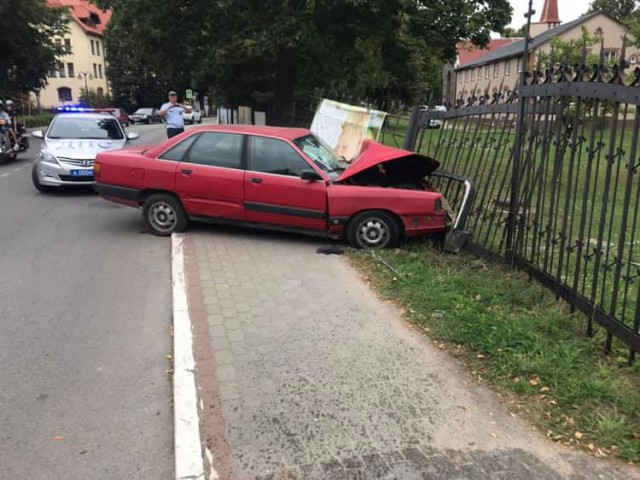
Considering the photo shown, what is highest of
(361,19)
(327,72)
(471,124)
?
(361,19)

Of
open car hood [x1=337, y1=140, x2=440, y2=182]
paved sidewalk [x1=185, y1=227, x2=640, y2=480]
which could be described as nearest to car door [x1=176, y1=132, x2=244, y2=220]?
open car hood [x1=337, y1=140, x2=440, y2=182]

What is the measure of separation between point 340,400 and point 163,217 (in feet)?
17.0

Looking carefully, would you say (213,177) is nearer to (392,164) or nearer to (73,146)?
(392,164)

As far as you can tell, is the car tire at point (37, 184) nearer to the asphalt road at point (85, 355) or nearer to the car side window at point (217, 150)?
the asphalt road at point (85, 355)

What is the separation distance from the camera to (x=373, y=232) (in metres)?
7.27

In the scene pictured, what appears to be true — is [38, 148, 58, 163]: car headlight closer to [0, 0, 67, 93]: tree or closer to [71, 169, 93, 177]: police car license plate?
[71, 169, 93, 177]: police car license plate

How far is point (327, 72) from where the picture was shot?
18422 mm

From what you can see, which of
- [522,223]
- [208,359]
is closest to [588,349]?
[522,223]

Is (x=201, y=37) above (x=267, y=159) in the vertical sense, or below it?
above

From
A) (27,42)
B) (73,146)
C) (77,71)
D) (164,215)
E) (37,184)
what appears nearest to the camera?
(164,215)

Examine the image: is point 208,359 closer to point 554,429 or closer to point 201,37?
point 554,429

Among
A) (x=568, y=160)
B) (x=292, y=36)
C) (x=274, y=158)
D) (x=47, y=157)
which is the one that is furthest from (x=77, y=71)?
(x=568, y=160)

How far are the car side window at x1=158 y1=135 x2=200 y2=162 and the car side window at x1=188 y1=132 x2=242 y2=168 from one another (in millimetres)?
76

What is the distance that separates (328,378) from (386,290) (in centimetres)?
198
